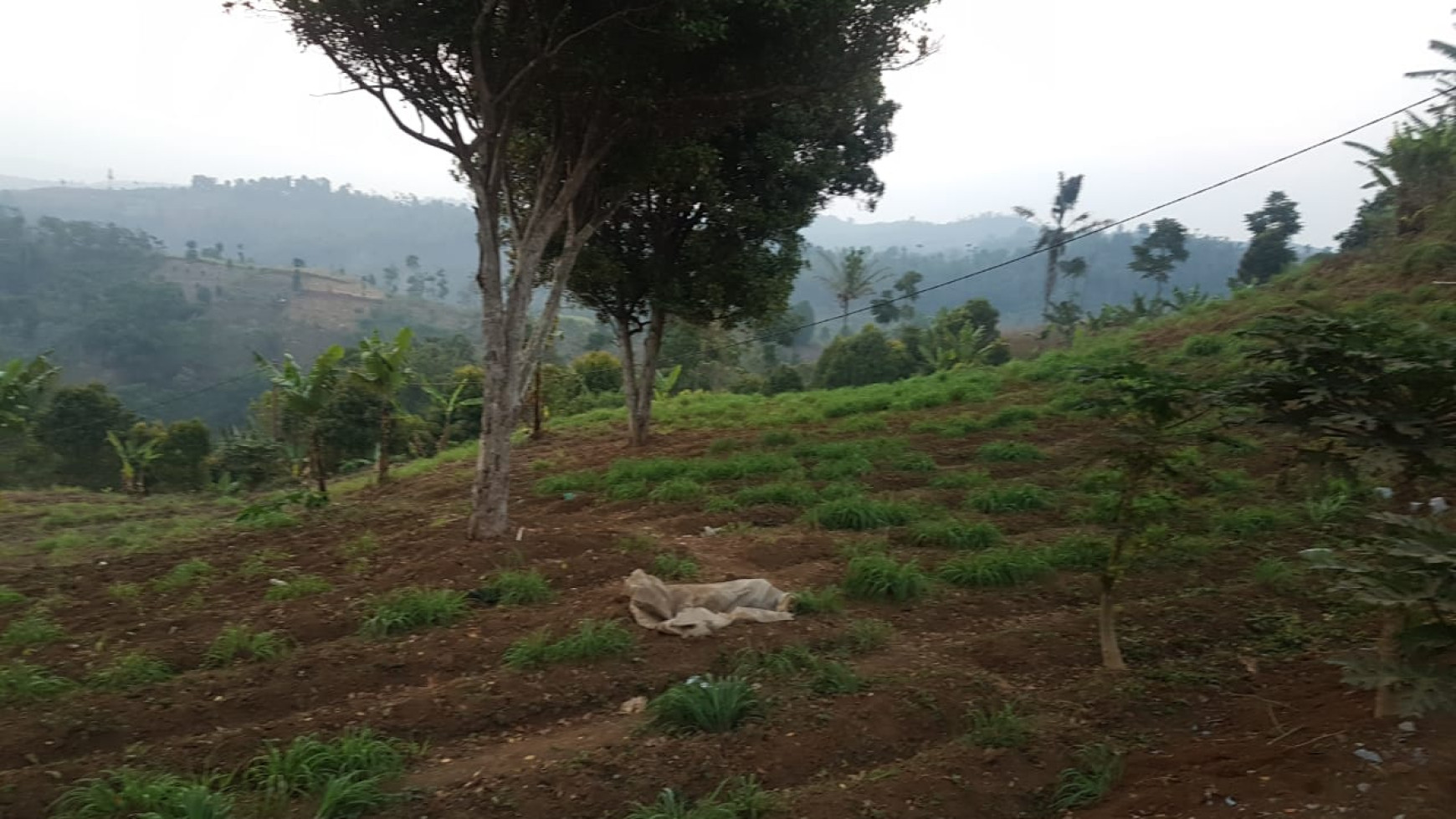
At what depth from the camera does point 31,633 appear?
18.6ft

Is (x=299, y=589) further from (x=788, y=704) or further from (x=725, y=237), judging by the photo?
(x=725, y=237)

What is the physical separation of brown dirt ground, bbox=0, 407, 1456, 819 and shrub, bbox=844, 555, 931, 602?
0.13m

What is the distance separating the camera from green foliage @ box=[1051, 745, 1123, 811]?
358 centimetres

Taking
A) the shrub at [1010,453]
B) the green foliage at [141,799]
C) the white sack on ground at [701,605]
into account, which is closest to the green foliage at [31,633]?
the green foliage at [141,799]

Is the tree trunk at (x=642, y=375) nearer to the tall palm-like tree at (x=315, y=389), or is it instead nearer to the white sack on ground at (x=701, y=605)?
the tall palm-like tree at (x=315, y=389)

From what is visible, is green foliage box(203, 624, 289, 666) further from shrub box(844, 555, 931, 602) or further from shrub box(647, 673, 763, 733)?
shrub box(844, 555, 931, 602)

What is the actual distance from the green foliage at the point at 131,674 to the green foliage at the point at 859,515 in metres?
5.29

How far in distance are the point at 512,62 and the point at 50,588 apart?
6.12 m

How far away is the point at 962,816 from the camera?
11.5 ft

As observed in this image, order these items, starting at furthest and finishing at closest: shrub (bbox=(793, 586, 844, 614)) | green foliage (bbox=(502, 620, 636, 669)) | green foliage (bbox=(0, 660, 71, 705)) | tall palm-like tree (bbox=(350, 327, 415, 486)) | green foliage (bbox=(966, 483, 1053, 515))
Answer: tall palm-like tree (bbox=(350, 327, 415, 486))
green foliage (bbox=(966, 483, 1053, 515))
shrub (bbox=(793, 586, 844, 614))
green foliage (bbox=(502, 620, 636, 669))
green foliage (bbox=(0, 660, 71, 705))

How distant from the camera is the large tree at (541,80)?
7316 mm

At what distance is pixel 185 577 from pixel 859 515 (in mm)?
6012

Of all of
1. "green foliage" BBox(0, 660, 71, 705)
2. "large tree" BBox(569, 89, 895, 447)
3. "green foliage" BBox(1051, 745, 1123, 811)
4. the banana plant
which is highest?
"large tree" BBox(569, 89, 895, 447)

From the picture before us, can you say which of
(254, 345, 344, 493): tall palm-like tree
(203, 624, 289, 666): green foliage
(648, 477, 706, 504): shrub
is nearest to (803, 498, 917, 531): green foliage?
(648, 477, 706, 504): shrub
